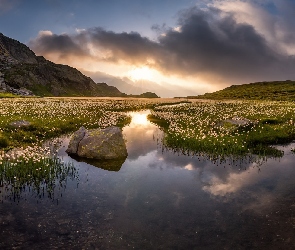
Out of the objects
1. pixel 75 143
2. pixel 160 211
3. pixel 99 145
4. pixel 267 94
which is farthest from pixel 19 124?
pixel 267 94

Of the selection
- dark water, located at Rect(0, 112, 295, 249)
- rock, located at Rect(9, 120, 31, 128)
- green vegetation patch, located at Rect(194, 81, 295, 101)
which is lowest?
dark water, located at Rect(0, 112, 295, 249)

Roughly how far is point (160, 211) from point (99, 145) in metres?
8.13

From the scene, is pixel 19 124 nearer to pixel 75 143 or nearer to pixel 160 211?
pixel 75 143

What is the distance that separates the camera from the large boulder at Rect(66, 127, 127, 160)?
659 inches

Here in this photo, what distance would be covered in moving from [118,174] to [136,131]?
14.5 m

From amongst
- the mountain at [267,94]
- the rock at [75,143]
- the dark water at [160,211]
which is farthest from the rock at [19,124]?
the mountain at [267,94]

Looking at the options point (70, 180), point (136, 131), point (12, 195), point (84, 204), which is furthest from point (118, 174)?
point (136, 131)

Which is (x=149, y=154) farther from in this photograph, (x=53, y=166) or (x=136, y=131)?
(x=136, y=131)

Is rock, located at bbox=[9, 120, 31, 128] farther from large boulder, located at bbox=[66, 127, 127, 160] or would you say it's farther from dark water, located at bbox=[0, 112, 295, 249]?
dark water, located at bbox=[0, 112, 295, 249]

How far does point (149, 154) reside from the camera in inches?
725

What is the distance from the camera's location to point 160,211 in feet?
32.0

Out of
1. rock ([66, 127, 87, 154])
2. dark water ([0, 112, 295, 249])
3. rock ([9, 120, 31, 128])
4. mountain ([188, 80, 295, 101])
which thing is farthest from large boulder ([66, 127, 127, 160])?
mountain ([188, 80, 295, 101])

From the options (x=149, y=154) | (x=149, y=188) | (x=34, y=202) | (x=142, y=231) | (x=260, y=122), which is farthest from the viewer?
(x=260, y=122)

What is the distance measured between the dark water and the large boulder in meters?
2.05
